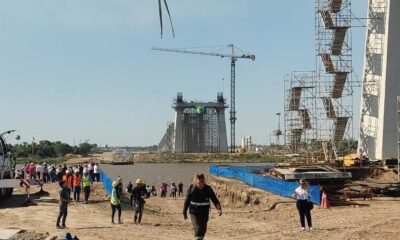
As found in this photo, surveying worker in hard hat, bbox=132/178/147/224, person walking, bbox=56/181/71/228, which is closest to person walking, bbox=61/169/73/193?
person walking, bbox=56/181/71/228

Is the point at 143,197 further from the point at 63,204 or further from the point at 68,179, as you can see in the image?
the point at 68,179

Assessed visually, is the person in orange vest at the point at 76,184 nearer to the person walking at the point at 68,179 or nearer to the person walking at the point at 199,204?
the person walking at the point at 68,179

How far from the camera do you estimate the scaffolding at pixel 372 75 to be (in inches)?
1673

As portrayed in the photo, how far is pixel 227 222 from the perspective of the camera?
20.8m

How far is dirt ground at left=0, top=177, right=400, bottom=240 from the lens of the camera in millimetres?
15656

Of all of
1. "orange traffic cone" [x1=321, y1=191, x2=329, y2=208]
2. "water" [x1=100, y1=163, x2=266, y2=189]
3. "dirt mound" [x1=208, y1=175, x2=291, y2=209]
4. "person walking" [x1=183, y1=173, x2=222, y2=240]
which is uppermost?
"person walking" [x1=183, y1=173, x2=222, y2=240]

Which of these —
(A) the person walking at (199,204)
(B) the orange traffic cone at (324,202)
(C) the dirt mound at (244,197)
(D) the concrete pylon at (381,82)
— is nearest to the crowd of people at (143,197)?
(A) the person walking at (199,204)

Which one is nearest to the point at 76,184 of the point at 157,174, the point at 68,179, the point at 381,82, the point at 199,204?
the point at 68,179

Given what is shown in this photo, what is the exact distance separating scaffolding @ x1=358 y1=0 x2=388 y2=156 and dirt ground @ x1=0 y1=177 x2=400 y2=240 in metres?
18.8

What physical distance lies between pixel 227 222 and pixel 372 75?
88.3ft

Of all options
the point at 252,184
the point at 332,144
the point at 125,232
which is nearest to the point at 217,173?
the point at 332,144

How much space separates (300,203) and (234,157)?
516 ft

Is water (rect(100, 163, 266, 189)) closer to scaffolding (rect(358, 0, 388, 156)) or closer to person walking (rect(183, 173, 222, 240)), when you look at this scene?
scaffolding (rect(358, 0, 388, 156))

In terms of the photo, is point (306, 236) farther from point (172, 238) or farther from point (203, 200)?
point (203, 200)
